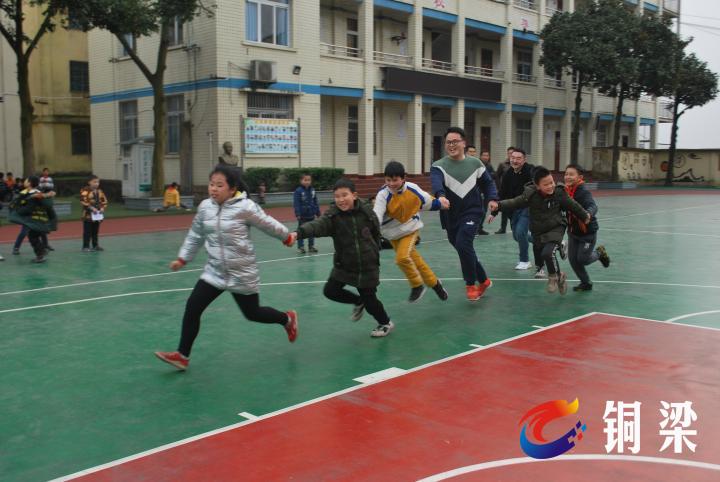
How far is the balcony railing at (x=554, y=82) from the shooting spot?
130 ft

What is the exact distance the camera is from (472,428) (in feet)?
14.4

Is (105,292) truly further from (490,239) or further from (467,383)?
(490,239)

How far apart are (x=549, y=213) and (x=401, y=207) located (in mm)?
2311

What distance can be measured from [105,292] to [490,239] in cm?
801

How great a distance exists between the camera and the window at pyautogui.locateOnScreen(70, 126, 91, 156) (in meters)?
34.3

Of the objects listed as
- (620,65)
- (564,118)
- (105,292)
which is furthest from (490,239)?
(564,118)

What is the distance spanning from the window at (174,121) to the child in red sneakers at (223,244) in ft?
70.8

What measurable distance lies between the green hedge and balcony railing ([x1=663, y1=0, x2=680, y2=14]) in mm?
34041

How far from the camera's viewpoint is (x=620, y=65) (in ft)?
115

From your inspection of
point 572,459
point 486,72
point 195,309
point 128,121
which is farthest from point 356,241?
point 486,72

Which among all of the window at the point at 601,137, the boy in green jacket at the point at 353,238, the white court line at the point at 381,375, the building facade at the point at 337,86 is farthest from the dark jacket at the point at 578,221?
the window at the point at 601,137

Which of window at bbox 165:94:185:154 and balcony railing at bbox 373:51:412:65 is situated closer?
window at bbox 165:94:185:154

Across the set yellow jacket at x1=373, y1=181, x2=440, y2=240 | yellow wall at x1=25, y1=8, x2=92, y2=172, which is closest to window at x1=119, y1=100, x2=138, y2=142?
yellow wall at x1=25, y1=8, x2=92, y2=172

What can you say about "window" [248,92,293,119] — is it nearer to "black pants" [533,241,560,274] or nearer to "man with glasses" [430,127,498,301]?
"man with glasses" [430,127,498,301]
